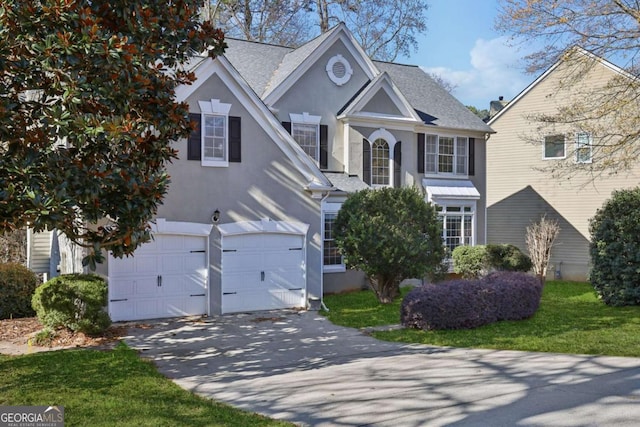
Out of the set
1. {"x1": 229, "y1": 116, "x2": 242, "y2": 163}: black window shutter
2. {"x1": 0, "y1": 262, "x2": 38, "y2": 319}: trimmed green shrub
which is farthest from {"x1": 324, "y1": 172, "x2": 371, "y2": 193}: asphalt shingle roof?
{"x1": 0, "y1": 262, "x2": 38, "y2": 319}: trimmed green shrub

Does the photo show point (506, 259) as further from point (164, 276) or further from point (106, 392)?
point (106, 392)

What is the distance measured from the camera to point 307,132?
20391 mm

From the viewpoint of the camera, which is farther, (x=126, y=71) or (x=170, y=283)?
(x=170, y=283)

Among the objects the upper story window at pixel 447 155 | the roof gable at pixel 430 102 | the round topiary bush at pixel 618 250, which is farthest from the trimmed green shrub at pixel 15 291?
the round topiary bush at pixel 618 250

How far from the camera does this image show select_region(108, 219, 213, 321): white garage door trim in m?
13.9

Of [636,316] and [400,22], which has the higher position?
[400,22]

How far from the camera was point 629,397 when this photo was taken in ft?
25.0

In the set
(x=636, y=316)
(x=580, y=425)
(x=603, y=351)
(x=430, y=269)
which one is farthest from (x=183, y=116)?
(x=636, y=316)

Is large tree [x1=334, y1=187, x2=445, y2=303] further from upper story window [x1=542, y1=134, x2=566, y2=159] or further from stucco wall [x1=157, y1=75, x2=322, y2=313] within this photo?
upper story window [x1=542, y1=134, x2=566, y2=159]

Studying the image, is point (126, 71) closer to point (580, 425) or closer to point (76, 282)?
point (76, 282)

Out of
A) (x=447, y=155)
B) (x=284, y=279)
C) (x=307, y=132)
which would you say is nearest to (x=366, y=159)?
(x=307, y=132)

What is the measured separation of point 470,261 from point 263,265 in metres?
9.12

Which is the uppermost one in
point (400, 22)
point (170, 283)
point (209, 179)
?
point (400, 22)

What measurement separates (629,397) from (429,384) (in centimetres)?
261
